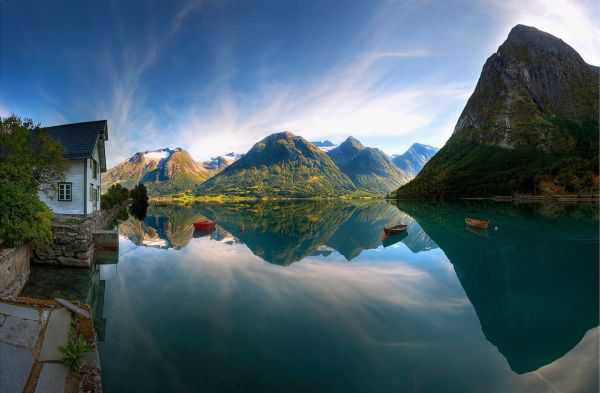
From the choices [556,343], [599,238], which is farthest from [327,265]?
[599,238]

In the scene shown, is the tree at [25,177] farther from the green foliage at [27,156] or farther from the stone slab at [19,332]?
the stone slab at [19,332]

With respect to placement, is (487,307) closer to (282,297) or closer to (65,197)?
(282,297)

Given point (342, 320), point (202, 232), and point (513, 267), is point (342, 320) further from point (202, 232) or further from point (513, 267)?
point (202, 232)

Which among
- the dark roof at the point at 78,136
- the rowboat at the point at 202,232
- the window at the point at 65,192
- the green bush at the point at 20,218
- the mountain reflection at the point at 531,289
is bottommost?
the mountain reflection at the point at 531,289

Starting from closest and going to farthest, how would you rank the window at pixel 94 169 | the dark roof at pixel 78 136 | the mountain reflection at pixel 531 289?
the mountain reflection at pixel 531 289
the dark roof at pixel 78 136
the window at pixel 94 169

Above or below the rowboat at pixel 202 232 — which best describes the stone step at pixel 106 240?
above

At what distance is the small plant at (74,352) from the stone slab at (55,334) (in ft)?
1.08

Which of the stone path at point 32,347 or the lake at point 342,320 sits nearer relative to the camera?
the stone path at point 32,347

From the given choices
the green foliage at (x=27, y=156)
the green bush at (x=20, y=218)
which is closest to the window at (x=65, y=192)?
the green foliage at (x=27, y=156)

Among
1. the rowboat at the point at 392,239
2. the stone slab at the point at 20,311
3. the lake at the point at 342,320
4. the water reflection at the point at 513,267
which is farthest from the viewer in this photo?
the rowboat at the point at 392,239

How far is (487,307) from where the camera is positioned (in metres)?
14.1

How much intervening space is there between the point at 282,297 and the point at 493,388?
32.1 feet

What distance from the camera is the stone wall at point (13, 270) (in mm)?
13172

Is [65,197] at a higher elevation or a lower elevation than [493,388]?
higher
